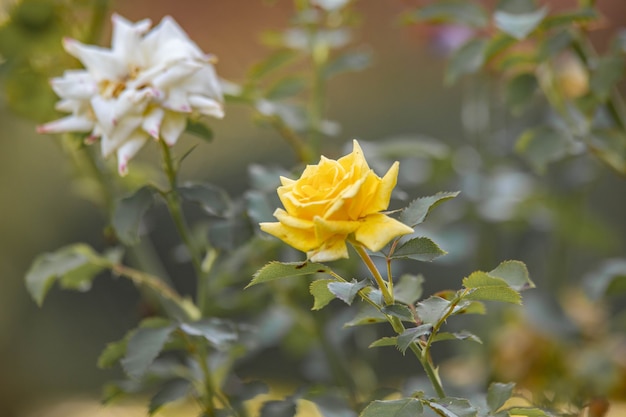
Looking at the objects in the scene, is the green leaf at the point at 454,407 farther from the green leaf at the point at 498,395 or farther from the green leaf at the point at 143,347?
the green leaf at the point at 143,347

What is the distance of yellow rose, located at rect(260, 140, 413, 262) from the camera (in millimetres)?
370

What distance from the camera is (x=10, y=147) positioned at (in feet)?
5.16

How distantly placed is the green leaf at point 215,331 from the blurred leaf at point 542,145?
26 cm

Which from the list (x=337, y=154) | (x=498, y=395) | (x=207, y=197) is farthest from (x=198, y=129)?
(x=337, y=154)

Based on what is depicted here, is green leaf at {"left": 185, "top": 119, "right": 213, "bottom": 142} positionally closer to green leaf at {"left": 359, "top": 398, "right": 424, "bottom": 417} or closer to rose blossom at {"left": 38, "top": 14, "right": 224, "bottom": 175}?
rose blossom at {"left": 38, "top": 14, "right": 224, "bottom": 175}

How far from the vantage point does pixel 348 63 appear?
2.29 feet

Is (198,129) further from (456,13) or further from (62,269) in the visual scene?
(456,13)

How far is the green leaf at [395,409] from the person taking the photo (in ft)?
1.24

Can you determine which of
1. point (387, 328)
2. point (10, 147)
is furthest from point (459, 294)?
point (10, 147)

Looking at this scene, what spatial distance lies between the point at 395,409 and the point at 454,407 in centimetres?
3

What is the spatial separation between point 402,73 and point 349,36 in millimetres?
1218

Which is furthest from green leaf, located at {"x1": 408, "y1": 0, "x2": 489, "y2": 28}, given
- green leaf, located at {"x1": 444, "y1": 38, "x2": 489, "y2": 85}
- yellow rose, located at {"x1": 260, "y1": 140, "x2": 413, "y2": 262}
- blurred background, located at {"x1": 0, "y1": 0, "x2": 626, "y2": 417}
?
yellow rose, located at {"x1": 260, "y1": 140, "x2": 413, "y2": 262}

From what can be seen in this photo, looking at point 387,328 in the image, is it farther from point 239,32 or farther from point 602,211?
point 239,32

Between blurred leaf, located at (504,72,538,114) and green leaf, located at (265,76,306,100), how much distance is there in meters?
0.17
